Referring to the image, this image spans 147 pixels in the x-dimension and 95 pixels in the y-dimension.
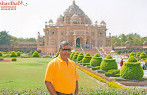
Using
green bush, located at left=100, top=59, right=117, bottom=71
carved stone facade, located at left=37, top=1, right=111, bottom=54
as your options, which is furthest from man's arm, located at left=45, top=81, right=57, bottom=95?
carved stone facade, located at left=37, top=1, right=111, bottom=54

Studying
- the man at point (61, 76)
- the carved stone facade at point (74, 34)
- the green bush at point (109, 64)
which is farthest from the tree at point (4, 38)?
the man at point (61, 76)

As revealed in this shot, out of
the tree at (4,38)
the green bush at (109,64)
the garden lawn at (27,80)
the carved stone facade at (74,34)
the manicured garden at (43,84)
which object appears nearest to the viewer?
the manicured garden at (43,84)

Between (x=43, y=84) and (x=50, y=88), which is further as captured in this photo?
(x=43, y=84)

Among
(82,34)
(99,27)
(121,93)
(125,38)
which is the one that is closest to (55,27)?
(82,34)

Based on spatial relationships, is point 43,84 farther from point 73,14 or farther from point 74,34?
point 73,14

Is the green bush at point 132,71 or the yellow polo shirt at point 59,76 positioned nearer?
the yellow polo shirt at point 59,76

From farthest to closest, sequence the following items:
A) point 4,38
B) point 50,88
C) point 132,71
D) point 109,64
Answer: point 4,38 → point 109,64 → point 132,71 → point 50,88

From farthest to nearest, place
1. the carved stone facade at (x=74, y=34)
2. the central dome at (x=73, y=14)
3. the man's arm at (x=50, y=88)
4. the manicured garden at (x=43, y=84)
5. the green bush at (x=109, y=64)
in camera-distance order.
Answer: the central dome at (x=73, y=14)
the carved stone facade at (x=74, y=34)
the green bush at (x=109, y=64)
the manicured garden at (x=43, y=84)
the man's arm at (x=50, y=88)

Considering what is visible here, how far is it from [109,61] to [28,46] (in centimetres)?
5180

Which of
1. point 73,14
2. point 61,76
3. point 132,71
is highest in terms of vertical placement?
point 73,14

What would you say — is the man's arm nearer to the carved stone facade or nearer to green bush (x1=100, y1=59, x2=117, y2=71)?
green bush (x1=100, y1=59, x2=117, y2=71)

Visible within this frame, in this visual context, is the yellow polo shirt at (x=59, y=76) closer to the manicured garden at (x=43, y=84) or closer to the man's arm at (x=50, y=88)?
the man's arm at (x=50, y=88)

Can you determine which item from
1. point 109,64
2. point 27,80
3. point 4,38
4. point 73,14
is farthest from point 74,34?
point 27,80

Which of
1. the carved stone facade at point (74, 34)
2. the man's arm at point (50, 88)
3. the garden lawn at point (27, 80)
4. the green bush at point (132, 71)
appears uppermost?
the carved stone facade at point (74, 34)
